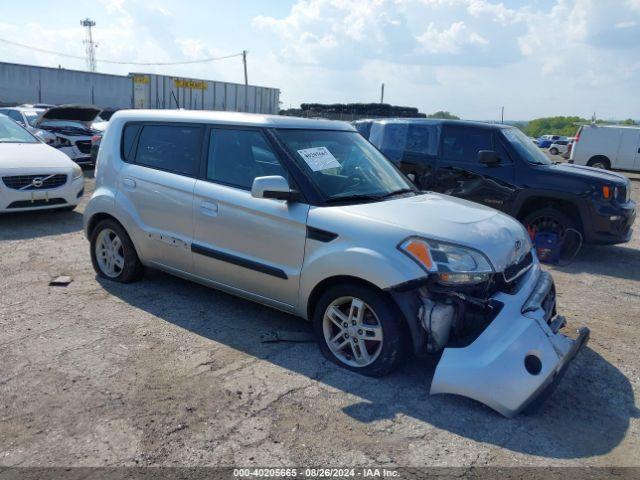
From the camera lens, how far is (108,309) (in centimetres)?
485

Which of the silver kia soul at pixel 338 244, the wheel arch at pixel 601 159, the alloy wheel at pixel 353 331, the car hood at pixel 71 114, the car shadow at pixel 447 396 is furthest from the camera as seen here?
the wheel arch at pixel 601 159

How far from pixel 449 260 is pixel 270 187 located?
51.7 inches

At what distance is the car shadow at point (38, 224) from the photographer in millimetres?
7514

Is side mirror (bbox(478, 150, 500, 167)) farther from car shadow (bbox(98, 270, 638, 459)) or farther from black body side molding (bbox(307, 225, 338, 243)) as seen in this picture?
black body side molding (bbox(307, 225, 338, 243))

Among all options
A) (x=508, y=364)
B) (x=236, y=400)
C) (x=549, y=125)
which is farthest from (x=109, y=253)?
(x=549, y=125)

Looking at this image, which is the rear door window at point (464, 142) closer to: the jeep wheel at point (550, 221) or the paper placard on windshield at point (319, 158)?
the jeep wheel at point (550, 221)

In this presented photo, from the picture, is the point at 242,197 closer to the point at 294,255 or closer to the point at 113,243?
the point at 294,255

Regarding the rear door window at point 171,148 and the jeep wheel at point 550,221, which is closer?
the rear door window at point 171,148

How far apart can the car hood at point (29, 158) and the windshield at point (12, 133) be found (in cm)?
19

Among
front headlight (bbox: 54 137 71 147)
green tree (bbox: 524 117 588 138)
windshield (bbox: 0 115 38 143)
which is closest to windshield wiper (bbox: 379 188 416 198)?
windshield (bbox: 0 115 38 143)

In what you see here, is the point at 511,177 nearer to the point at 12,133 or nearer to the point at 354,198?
the point at 354,198

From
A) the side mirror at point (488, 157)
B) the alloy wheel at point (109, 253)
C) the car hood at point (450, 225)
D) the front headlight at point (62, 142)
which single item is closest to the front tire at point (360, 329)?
the car hood at point (450, 225)

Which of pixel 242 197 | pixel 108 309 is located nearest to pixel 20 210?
pixel 108 309

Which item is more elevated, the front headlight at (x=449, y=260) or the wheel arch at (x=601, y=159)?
the wheel arch at (x=601, y=159)
